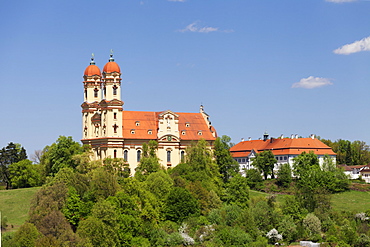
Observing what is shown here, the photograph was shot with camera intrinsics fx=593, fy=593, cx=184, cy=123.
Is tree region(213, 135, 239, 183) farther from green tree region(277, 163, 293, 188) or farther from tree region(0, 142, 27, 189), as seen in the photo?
tree region(0, 142, 27, 189)

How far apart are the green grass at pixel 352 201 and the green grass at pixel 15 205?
3626 centimetres

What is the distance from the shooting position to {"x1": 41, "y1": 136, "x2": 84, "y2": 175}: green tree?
74.9 metres

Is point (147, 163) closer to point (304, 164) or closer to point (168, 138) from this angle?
point (168, 138)

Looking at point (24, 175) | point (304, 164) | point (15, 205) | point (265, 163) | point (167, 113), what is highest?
point (167, 113)

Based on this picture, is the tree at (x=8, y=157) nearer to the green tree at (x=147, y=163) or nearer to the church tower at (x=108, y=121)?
the church tower at (x=108, y=121)

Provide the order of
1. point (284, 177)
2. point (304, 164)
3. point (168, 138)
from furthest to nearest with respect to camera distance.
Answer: point (304, 164) → point (284, 177) → point (168, 138)

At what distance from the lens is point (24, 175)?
3231 inches

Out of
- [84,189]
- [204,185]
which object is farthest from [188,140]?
[84,189]

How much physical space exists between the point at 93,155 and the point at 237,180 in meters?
20.7

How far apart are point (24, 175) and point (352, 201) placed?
44025 millimetres

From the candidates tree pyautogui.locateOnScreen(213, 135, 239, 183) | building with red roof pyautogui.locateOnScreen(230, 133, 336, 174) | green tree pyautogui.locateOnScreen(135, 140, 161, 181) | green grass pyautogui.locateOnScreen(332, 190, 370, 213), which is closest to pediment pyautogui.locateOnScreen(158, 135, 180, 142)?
green tree pyautogui.locateOnScreen(135, 140, 161, 181)

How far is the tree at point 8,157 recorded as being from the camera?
3428 inches

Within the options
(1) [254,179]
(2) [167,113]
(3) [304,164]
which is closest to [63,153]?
(2) [167,113]

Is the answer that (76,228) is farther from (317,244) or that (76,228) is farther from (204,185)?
(317,244)
